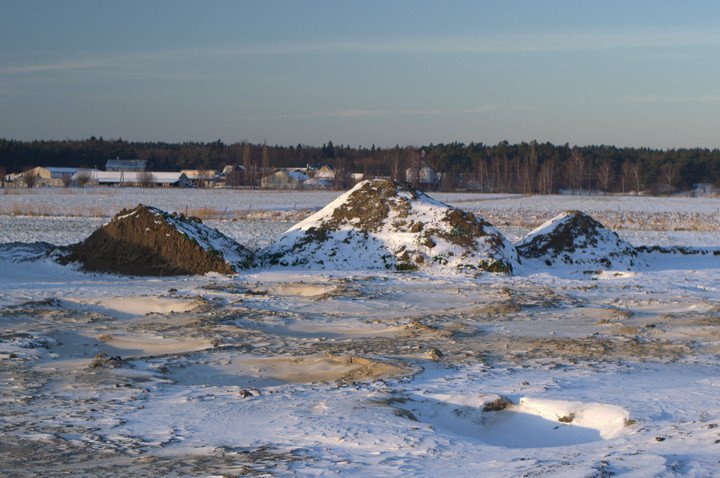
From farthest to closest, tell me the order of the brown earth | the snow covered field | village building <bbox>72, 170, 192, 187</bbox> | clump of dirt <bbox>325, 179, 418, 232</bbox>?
village building <bbox>72, 170, 192, 187</bbox>
clump of dirt <bbox>325, 179, 418, 232</bbox>
the brown earth
the snow covered field

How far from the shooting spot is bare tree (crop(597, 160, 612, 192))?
108 meters

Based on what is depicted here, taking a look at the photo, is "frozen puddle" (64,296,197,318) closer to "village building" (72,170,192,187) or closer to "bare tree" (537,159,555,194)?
"bare tree" (537,159,555,194)

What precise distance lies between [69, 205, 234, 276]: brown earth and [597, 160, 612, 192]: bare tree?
100 meters

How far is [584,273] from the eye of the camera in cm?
1622

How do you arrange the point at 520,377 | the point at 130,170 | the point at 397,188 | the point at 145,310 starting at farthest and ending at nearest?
the point at 130,170, the point at 397,188, the point at 145,310, the point at 520,377

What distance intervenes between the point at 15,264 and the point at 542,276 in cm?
1186

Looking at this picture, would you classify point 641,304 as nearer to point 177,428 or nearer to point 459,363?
point 459,363

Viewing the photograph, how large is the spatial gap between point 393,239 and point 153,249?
18.5 feet

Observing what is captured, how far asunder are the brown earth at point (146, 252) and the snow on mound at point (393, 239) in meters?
2.04

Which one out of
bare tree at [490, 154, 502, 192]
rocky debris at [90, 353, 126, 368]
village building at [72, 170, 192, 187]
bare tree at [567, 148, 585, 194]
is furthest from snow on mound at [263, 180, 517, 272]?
bare tree at [490, 154, 502, 192]

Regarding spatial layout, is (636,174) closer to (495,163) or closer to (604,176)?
(604,176)

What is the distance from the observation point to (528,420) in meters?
5.96

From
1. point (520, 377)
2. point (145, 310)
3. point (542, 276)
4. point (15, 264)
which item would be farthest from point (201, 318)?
point (542, 276)

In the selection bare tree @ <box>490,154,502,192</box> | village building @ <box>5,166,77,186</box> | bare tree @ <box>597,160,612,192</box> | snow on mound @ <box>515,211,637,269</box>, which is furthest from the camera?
bare tree @ <box>490,154,502,192</box>
